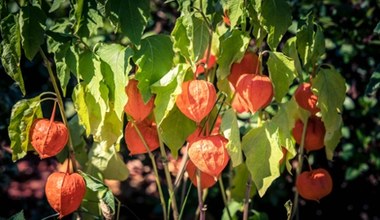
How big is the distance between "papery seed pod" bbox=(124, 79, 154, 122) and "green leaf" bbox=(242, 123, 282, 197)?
0.78ft

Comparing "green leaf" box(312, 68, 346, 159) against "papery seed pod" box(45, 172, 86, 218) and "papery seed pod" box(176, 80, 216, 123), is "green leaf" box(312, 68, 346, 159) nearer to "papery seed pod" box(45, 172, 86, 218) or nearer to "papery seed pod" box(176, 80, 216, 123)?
"papery seed pod" box(176, 80, 216, 123)

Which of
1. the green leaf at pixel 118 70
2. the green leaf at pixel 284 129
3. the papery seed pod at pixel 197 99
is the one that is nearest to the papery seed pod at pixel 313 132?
the green leaf at pixel 284 129

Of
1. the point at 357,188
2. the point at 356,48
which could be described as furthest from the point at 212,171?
the point at 357,188

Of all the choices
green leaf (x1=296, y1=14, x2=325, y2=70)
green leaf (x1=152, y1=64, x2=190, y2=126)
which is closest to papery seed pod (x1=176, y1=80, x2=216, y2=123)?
green leaf (x1=152, y1=64, x2=190, y2=126)

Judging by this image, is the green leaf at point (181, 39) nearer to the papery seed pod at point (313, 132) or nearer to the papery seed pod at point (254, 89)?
the papery seed pod at point (254, 89)

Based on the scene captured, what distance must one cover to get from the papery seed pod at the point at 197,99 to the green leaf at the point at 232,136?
4.2 inches

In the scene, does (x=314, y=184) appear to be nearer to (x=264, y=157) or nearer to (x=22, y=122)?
(x=264, y=157)

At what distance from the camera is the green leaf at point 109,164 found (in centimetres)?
192

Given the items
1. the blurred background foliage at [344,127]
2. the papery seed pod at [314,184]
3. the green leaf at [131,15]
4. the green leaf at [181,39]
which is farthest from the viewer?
the blurred background foliage at [344,127]

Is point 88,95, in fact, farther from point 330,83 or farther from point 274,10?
point 330,83

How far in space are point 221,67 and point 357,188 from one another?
1.48 meters

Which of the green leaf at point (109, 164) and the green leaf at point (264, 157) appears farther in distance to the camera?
the green leaf at point (109, 164)

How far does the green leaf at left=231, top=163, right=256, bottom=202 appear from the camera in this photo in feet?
6.43

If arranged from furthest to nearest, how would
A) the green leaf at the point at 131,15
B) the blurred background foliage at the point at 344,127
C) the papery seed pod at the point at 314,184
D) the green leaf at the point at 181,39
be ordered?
the blurred background foliage at the point at 344,127 < the papery seed pod at the point at 314,184 < the green leaf at the point at 181,39 < the green leaf at the point at 131,15
